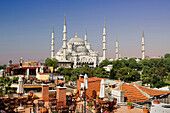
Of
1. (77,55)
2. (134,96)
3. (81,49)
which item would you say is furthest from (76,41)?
(134,96)

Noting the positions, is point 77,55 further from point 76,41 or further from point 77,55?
point 76,41

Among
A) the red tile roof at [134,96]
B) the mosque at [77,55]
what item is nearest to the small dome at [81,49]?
the mosque at [77,55]

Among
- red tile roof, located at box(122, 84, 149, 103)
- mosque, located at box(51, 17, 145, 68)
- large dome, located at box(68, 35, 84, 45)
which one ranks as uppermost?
large dome, located at box(68, 35, 84, 45)

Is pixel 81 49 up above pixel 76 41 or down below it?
below

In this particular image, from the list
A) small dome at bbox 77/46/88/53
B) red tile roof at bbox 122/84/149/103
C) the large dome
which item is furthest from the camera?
the large dome

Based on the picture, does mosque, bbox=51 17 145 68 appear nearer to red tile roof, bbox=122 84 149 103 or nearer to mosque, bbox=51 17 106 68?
mosque, bbox=51 17 106 68

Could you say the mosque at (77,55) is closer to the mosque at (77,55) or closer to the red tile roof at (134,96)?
the mosque at (77,55)

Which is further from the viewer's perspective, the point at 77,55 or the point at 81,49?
the point at 81,49

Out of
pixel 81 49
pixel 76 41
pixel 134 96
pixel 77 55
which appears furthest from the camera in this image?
pixel 76 41

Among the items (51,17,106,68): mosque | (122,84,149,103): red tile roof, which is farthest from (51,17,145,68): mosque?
(122,84,149,103): red tile roof

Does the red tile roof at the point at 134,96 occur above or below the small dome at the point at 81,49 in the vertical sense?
below

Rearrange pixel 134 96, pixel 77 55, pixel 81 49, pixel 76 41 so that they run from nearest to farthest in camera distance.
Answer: pixel 134 96 < pixel 77 55 < pixel 81 49 < pixel 76 41

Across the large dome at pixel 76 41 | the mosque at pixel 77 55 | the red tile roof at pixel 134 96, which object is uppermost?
the large dome at pixel 76 41

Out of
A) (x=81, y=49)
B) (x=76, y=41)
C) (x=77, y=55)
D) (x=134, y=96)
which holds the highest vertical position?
(x=76, y=41)
